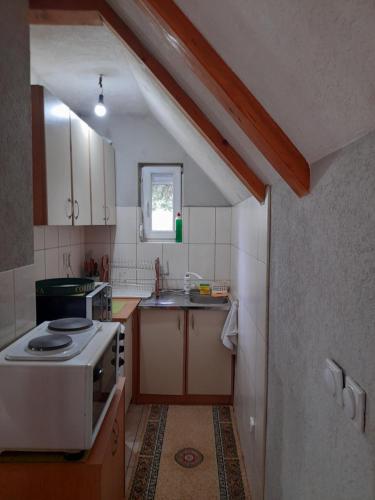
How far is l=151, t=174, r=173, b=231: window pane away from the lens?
3.19 meters

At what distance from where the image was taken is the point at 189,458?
6.88 feet

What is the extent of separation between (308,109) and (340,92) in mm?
141

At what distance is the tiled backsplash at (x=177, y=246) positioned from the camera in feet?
10.2

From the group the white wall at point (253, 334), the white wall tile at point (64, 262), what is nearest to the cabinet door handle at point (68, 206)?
the white wall tile at point (64, 262)

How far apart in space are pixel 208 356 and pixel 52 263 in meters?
1.39

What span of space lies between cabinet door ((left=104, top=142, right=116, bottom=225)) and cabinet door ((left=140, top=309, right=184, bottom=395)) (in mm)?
903

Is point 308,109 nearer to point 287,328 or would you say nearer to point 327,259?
point 327,259

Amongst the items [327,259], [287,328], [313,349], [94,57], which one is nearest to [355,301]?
[327,259]

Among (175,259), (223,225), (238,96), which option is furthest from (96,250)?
(238,96)

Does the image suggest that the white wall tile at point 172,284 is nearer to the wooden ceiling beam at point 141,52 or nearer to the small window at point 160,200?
the small window at point 160,200

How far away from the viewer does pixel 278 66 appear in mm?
705

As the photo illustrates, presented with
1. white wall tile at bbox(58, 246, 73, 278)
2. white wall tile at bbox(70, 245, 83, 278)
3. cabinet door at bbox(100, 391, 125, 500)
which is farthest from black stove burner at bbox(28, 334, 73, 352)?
white wall tile at bbox(70, 245, 83, 278)

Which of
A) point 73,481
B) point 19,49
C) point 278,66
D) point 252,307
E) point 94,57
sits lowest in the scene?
point 73,481

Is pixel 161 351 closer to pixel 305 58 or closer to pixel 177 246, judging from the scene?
pixel 177 246
